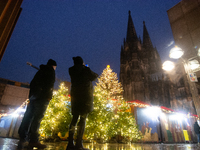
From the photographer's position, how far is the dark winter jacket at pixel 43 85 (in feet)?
7.95

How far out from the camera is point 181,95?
31.1 metres

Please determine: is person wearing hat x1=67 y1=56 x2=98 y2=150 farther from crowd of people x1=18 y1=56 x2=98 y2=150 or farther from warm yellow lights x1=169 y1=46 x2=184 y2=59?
warm yellow lights x1=169 y1=46 x2=184 y2=59

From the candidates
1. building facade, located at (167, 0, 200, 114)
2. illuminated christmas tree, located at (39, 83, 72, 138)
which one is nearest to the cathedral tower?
building facade, located at (167, 0, 200, 114)

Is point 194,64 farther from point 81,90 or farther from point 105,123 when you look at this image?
point 105,123

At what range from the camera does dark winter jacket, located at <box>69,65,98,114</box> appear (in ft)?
7.10

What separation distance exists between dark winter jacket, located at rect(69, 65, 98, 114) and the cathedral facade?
33956 mm

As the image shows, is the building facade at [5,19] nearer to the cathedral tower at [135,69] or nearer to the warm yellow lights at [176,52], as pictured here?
the warm yellow lights at [176,52]

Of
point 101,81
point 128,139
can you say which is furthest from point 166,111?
point 101,81

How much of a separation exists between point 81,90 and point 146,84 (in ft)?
132

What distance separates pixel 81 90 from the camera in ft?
7.27

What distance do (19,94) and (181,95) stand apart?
4198 centimetres

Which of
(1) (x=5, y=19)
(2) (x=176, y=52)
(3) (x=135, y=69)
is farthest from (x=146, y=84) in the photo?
(1) (x=5, y=19)

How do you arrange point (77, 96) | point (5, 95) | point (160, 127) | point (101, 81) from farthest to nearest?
point (5, 95), point (101, 81), point (160, 127), point (77, 96)

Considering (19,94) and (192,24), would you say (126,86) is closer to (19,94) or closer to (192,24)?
(19,94)
